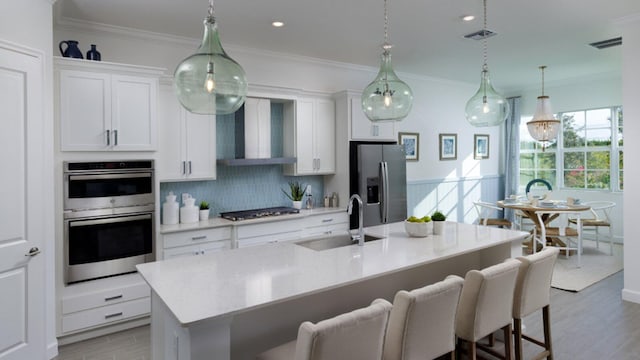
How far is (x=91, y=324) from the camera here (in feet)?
11.2

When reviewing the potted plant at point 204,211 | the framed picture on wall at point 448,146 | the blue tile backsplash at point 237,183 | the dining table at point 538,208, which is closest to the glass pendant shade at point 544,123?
the dining table at point 538,208

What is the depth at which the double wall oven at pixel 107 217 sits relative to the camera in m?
3.37

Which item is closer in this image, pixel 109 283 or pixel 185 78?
pixel 185 78

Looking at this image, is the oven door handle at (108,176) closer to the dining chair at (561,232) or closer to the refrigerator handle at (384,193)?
the refrigerator handle at (384,193)

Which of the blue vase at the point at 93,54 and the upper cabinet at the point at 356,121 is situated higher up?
the blue vase at the point at 93,54

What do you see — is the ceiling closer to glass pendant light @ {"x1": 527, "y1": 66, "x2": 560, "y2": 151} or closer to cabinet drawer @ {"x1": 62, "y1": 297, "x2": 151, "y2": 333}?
glass pendant light @ {"x1": 527, "y1": 66, "x2": 560, "y2": 151}

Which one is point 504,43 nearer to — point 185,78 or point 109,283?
point 185,78

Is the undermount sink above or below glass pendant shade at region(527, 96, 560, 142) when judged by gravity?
below

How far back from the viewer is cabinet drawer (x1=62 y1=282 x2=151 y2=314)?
3330 mm

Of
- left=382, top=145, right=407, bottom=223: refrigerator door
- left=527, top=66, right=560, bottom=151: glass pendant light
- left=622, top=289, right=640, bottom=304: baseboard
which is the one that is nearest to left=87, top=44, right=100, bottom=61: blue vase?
left=382, top=145, right=407, bottom=223: refrigerator door

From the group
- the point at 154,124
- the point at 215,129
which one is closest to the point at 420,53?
the point at 215,129

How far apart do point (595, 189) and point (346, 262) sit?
6652 mm

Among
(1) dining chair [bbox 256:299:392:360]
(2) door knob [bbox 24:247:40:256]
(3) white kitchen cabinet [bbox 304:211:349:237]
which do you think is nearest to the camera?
(1) dining chair [bbox 256:299:392:360]

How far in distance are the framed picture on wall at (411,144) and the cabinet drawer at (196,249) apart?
11.4ft
